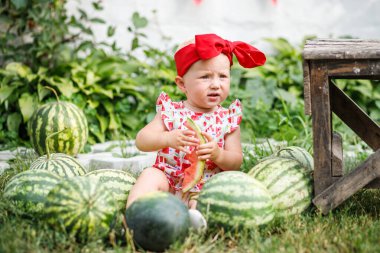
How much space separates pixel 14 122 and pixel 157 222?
3.70 meters

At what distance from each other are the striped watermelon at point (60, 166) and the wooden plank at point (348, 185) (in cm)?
155

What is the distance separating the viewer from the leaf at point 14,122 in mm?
5877

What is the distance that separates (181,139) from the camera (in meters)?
3.38

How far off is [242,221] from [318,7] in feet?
17.9

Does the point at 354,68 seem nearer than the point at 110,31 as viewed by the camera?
Yes

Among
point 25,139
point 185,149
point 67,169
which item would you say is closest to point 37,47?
point 25,139

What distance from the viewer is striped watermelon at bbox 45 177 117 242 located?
2.72 m

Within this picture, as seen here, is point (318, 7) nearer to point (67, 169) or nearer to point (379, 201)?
point (379, 201)

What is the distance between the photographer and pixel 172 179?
3.67 metres

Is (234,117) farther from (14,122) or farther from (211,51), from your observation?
(14,122)

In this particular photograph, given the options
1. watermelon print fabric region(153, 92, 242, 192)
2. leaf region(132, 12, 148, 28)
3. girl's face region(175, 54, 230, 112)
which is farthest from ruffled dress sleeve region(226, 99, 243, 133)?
leaf region(132, 12, 148, 28)

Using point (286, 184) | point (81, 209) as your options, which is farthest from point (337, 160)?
point (81, 209)

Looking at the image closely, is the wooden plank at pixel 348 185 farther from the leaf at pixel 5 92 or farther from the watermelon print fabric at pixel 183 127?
the leaf at pixel 5 92

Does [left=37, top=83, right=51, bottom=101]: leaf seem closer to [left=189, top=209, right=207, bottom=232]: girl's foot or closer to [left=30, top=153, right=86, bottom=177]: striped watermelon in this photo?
[left=30, top=153, right=86, bottom=177]: striped watermelon
